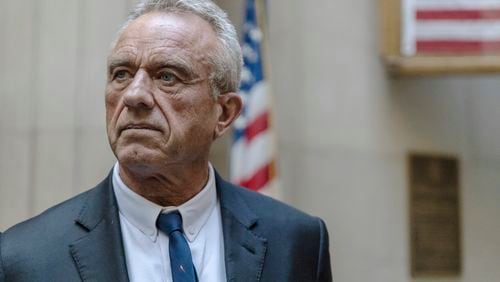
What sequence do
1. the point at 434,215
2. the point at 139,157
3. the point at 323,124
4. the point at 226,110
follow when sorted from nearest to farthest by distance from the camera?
the point at 139,157 → the point at 226,110 → the point at 323,124 → the point at 434,215

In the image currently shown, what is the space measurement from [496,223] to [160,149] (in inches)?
257

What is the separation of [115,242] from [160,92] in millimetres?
479

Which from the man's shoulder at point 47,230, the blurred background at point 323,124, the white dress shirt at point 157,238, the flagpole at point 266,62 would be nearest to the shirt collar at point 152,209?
the white dress shirt at point 157,238

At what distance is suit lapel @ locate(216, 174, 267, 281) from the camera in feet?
10.0

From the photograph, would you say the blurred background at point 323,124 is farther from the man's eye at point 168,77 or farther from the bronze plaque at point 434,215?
the man's eye at point 168,77

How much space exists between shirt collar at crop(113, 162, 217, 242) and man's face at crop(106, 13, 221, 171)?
0.14 m

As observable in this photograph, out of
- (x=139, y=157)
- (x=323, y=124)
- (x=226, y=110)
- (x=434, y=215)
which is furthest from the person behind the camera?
(x=434, y=215)

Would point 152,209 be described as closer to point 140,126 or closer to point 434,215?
point 140,126

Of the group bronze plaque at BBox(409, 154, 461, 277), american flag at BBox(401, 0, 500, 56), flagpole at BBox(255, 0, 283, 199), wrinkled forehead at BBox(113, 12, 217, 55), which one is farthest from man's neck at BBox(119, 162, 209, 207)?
bronze plaque at BBox(409, 154, 461, 277)

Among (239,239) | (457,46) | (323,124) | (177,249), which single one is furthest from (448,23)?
(177,249)

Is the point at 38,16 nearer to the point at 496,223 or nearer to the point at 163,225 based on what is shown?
the point at 163,225

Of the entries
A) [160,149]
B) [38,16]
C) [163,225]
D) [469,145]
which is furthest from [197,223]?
[469,145]

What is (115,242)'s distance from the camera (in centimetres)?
293

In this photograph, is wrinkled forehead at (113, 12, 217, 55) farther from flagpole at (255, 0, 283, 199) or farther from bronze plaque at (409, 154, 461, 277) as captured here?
bronze plaque at (409, 154, 461, 277)
